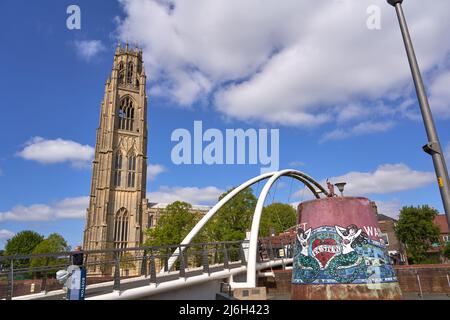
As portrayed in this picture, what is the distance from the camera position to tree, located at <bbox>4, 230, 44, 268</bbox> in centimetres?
7369

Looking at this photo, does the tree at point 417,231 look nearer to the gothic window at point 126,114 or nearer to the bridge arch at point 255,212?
the bridge arch at point 255,212

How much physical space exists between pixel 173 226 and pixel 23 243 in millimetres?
49425

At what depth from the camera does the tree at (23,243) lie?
73.7 m

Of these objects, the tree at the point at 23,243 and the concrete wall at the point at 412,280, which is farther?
the tree at the point at 23,243

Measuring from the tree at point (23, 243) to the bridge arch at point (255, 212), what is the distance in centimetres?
6585

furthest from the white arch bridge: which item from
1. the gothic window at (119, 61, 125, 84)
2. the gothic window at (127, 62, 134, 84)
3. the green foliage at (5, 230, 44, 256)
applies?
the green foliage at (5, 230, 44, 256)

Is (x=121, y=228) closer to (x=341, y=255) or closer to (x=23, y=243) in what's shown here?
(x=23, y=243)

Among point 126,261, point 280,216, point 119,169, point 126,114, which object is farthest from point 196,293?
point 126,114

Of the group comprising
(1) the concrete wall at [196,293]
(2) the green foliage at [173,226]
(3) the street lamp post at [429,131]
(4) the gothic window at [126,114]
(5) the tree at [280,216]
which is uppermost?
(4) the gothic window at [126,114]

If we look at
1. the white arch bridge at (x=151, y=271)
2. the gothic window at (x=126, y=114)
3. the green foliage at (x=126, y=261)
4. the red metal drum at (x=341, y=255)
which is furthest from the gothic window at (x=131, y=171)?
the green foliage at (x=126, y=261)

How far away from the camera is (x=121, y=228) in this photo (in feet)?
220

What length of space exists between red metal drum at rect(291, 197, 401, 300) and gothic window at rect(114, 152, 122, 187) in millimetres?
59128

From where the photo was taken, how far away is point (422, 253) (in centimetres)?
4341

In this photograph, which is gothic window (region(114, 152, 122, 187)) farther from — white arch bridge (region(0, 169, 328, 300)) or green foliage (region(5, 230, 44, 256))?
white arch bridge (region(0, 169, 328, 300))
